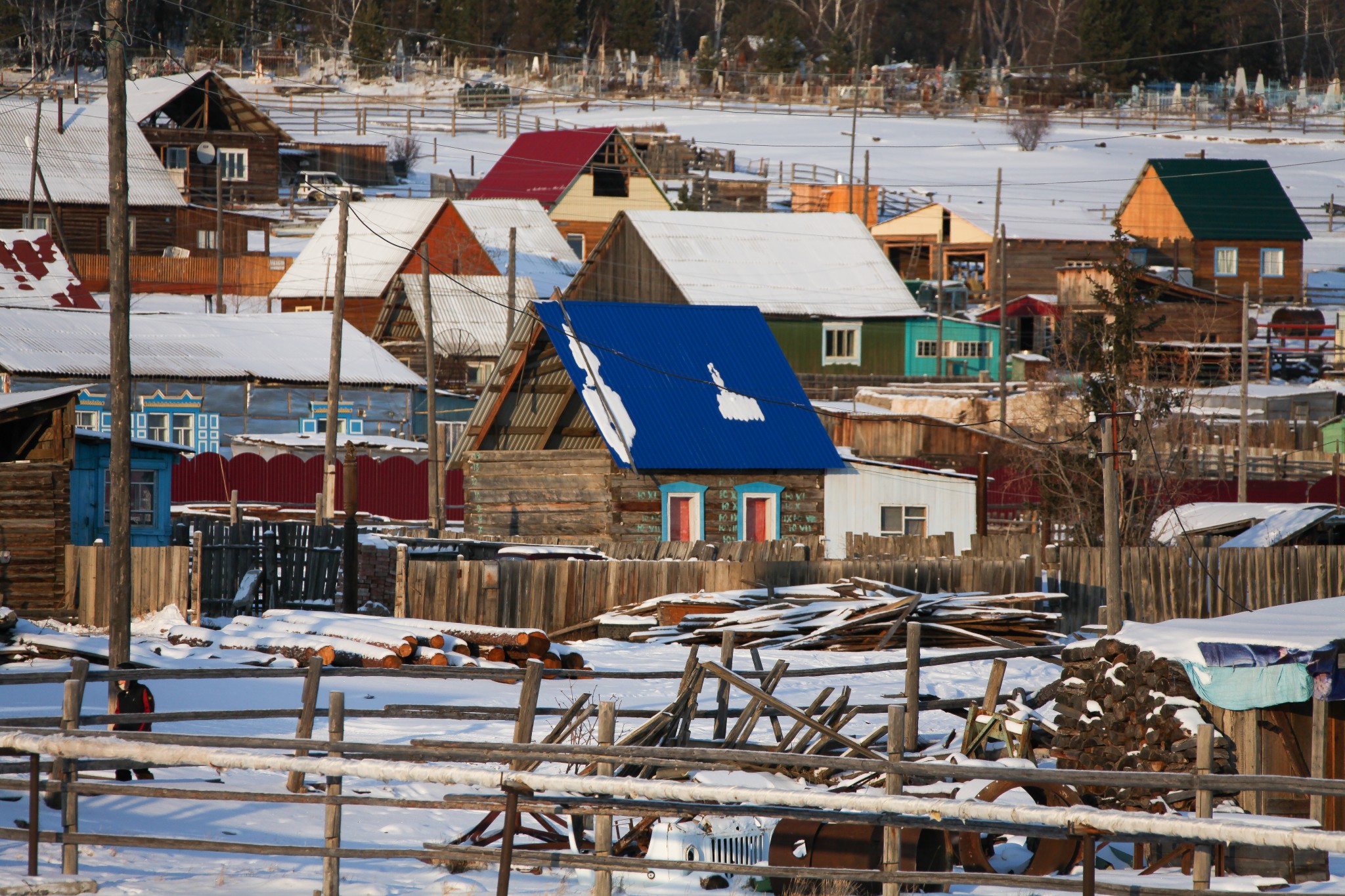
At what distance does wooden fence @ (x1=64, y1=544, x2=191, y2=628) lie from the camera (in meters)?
21.1

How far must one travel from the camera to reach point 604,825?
9.38 m

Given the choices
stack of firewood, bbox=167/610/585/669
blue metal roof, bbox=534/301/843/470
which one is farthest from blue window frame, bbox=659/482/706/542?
stack of firewood, bbox=167/610/585/669

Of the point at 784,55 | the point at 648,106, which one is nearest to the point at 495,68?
the point at 648,106

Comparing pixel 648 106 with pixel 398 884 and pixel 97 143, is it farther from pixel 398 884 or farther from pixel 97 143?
pixel 398 884

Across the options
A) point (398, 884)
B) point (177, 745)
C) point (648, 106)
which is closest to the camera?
point (177, 745)

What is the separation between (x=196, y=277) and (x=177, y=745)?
179ft

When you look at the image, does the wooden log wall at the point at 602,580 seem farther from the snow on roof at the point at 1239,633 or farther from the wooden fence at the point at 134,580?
the snow on roof at the point at 1239,633

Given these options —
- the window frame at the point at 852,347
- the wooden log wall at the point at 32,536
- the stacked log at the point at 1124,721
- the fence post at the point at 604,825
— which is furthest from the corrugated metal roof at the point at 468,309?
the fence post at the point at 604,825

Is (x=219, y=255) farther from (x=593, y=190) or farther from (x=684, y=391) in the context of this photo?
(x=684, y=391)

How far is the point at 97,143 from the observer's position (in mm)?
62906

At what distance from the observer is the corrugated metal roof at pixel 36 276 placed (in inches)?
1842

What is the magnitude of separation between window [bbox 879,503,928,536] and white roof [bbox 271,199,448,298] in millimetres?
30097

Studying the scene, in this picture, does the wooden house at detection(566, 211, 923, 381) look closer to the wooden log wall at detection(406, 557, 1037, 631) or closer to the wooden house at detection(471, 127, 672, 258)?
the wooden house at detection(471, 127, 672, 258)

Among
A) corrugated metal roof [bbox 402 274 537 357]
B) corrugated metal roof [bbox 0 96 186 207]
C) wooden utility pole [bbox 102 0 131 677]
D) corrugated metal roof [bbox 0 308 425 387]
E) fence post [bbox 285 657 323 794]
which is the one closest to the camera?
fence post [bbox 285 657 323 794]
